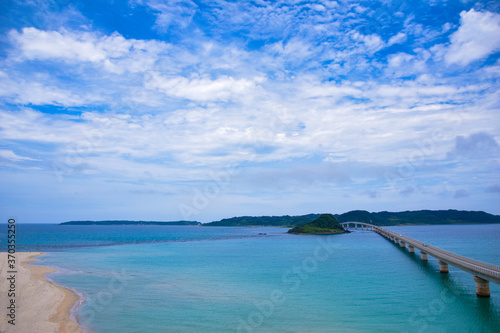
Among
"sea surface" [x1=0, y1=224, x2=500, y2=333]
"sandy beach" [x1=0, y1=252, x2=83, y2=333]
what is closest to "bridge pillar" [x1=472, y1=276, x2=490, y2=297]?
"sea surface" [x1=0, y1=224, x2=500, y2=333]

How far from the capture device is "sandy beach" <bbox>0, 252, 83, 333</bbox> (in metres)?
23.2

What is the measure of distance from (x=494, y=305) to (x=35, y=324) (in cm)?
3965

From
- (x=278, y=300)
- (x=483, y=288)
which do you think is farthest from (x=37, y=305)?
(x=483, y=288)

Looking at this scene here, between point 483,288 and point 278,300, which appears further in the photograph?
point 483,288

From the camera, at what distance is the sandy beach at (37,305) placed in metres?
23.2

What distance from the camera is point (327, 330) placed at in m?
23.2

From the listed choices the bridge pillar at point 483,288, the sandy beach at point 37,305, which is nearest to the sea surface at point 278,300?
the bridge pillar at point 483,288

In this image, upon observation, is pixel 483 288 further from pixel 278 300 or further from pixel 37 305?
pixel 37 305

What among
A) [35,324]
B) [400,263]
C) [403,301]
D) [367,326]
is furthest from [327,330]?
[400,263]

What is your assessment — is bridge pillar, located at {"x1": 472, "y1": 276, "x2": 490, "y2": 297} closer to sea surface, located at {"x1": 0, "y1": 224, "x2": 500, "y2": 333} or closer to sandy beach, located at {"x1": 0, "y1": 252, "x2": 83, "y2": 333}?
sea surface, located at {"x1": 0, "y1": 224, "x2": 500, "y2": 333}

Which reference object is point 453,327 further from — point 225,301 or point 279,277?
point 279,277

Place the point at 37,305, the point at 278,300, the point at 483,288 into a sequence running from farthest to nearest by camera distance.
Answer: the point at 483,288 → the point at 278,300 → the point at 37,305

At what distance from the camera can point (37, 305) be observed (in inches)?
1133

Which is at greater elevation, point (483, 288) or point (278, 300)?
point (483, 288)
